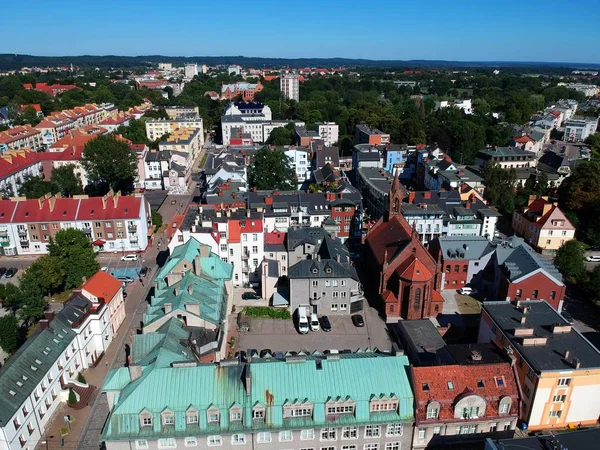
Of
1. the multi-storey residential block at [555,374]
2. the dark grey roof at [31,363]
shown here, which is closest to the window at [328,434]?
the multi-storey residential block at [555,374]

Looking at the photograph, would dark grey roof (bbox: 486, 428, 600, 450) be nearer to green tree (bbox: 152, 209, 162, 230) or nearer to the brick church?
the brick church

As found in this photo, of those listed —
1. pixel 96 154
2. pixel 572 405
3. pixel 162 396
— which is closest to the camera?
pixel 162 396

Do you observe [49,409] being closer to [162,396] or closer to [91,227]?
[162,396]

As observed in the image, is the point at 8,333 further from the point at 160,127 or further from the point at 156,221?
the point at 160,127

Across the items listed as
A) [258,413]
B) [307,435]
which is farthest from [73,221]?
[307,435]

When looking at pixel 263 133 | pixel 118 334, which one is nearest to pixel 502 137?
pixel 263 133

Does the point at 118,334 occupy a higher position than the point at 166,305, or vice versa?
the point at 166,305

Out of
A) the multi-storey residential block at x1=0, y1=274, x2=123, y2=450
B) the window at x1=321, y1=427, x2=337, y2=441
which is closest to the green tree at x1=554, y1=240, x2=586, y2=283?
the window at x1=321, y1=427, x2=337, y2=441

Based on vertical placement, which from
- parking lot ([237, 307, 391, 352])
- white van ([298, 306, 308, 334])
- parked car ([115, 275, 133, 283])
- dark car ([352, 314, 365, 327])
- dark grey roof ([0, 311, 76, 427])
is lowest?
parking lot ([237, 307, 391, 352])
